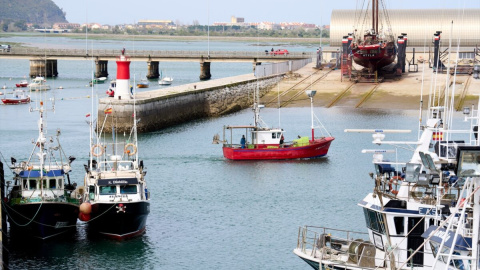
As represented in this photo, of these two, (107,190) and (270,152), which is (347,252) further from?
(270,152)

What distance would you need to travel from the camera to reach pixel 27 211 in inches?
1496

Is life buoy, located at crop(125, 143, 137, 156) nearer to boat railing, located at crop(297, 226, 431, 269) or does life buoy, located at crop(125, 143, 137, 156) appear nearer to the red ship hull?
boat railing, located at crop(297, 226, 431, 269)

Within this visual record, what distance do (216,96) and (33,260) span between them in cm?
5560

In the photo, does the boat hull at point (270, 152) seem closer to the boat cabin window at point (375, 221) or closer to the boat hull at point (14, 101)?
the boat cabin window at point (375, 221)

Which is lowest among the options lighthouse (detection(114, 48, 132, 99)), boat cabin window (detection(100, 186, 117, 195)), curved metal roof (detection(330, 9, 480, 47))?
boat cabin window (detection(100, 186, 117, 195))

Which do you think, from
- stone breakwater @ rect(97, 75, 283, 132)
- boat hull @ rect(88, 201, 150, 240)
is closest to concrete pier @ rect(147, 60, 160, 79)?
stone breakwater @ rect(97, 75, 283, 132)

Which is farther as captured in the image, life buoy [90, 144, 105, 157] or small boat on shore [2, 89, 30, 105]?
small boat on shore [2, 89, 30, 105]

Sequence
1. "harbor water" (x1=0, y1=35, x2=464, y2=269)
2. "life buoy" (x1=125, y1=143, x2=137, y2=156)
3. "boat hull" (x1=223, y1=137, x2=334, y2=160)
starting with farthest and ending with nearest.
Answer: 1. "boat hull" (x1=223, y1=137, x2=334, y2=160)
2. "life buoy" (x1=125, y1=143, x2=137, y2=156)
3. "harbor water" (x1=0, y1=35, x2=464, y2=269)

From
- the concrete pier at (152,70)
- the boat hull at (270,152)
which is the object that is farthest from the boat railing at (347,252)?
the concrete pier at (152,70)

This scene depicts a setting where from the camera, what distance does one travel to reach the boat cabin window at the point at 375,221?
93.2 ft

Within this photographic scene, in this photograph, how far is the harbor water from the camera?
36938 millimetres

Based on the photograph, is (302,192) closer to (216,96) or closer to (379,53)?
(216,96)

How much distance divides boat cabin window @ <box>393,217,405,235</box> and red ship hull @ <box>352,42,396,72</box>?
69.3m

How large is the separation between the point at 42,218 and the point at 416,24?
3571 inches
